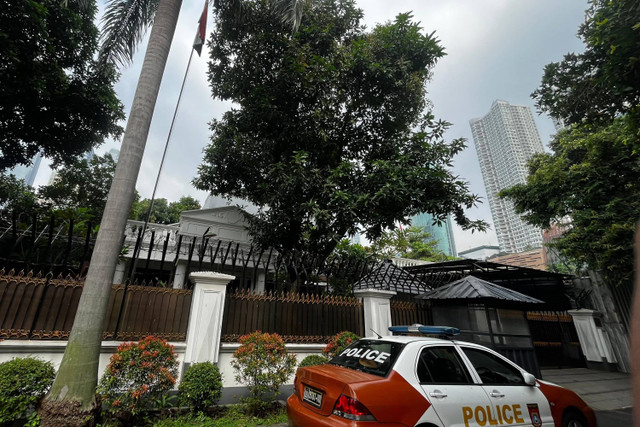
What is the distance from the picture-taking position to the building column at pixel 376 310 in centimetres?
815

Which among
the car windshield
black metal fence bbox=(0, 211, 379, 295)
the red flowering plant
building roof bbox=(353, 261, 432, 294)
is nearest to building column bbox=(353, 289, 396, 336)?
building roof bbox=(353, 261, 432, 294)

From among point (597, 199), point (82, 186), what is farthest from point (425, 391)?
point (82, 186)

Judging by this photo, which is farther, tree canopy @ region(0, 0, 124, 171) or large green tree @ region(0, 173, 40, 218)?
large green tree @ region(0, 173, 40, 218)

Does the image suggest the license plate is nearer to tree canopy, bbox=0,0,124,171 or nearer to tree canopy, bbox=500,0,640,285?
tree canopy, bbox=500,0,640,285

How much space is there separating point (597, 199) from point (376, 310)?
1114 cm

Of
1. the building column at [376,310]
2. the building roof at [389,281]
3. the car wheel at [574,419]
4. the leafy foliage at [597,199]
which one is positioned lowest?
the car wheel at [574,419]

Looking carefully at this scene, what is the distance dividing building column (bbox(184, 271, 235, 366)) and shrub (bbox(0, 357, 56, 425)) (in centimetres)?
212

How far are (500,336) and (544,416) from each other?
3.34 m

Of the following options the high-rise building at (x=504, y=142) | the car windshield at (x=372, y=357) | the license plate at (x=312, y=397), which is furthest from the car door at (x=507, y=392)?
the high-rise building at (x=504, y=142)

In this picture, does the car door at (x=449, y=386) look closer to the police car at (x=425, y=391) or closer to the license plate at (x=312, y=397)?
the police car at (x=425, y=391)

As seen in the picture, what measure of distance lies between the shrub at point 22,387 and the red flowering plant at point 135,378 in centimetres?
72

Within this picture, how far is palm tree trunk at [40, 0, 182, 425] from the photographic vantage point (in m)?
4.28

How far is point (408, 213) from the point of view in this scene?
37.6 ft

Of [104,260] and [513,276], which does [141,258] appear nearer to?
[104,260]
